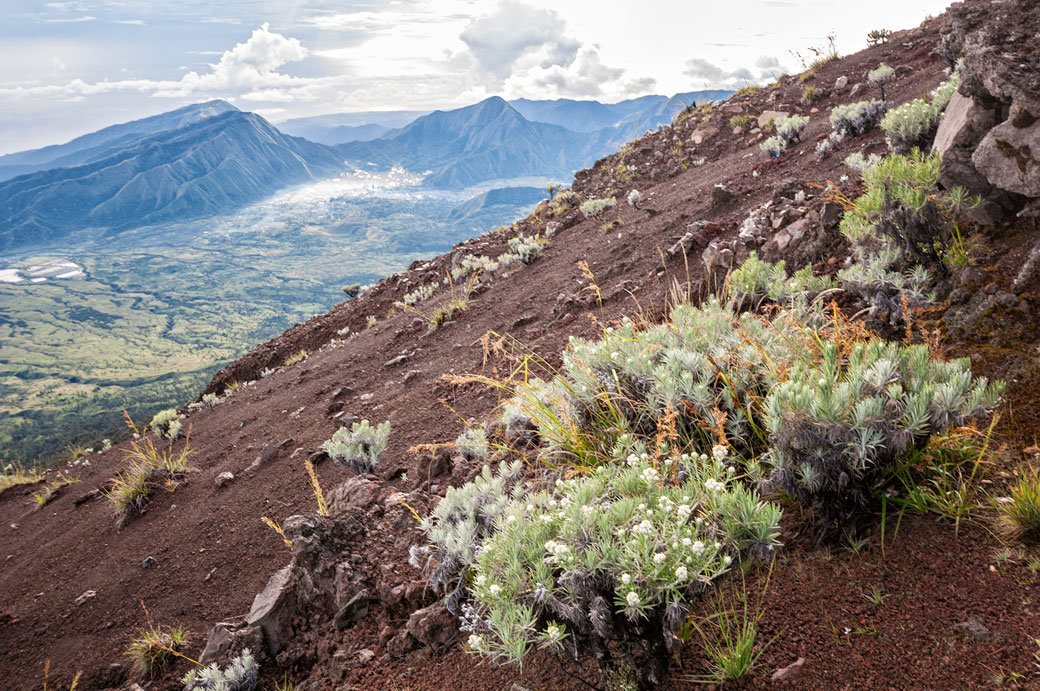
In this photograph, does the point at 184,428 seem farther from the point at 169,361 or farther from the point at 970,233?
the point at 169,361

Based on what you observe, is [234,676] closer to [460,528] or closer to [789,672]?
[460,528]

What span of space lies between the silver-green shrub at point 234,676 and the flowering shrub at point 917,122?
6.91 meters

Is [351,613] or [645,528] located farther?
[351,613]

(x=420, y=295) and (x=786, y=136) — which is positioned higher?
(x=786, y=136)

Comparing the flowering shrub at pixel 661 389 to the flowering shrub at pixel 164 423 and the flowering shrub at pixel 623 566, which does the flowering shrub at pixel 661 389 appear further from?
the flowering shrub at pixel 164 423

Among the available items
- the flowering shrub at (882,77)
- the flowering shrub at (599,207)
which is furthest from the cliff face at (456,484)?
the flowering shrub at (599,207)

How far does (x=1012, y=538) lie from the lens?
1930mm

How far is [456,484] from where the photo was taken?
3900mm

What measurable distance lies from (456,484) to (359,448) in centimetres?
136

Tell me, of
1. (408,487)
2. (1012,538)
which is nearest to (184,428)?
(408,487)

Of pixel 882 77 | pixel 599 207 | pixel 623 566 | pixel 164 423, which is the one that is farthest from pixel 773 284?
pixel 164 423

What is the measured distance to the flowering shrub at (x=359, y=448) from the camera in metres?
4.78

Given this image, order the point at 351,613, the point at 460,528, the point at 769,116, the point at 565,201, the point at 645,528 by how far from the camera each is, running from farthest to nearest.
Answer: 1. the point at 565,201
2. the point at 769,116
3. the point at 351,613
4. the point at 460,528
5. the point at 645,528

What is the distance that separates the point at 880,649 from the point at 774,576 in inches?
16.5
